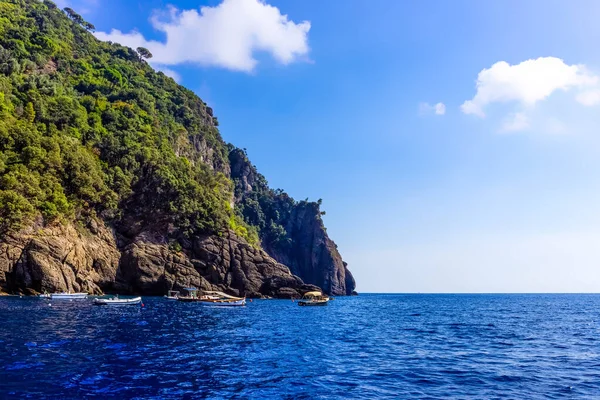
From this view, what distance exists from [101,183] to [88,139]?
1647 cm

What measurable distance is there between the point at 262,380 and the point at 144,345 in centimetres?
1259

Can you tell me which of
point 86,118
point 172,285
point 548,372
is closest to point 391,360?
point 548,372

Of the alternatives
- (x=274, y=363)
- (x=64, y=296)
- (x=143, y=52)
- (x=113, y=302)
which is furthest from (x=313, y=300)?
(x=143, y=52)

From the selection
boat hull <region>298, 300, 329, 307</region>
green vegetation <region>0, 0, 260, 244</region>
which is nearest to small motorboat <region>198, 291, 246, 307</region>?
boat hull <region>298, 300, 329, 307</region>

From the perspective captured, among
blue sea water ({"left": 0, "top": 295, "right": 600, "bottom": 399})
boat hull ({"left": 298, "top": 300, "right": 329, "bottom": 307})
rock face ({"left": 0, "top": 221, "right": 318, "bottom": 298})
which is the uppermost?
rock face ({"left": 0, "top": 221, "right": 318, "bottom": 298})

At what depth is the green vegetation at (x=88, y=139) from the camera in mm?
80750

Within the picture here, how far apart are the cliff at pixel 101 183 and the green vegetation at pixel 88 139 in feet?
0.95

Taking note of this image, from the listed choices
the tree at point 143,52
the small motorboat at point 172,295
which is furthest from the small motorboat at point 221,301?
the tree at point 143,52

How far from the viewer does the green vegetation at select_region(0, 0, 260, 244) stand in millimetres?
80750

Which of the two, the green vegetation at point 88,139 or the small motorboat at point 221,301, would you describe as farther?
the green vegetation at point 88,139

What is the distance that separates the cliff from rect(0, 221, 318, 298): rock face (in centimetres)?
24

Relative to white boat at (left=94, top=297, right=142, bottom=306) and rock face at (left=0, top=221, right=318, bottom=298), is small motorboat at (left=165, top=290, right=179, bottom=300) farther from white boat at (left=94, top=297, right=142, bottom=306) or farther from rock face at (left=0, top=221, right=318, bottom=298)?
white boat at (left=94, top=297, right=142, bottom=306)

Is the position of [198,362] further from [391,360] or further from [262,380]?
[391,360]

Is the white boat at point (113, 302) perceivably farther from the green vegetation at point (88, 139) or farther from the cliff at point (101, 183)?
the green vegetation at point (88, 139)
